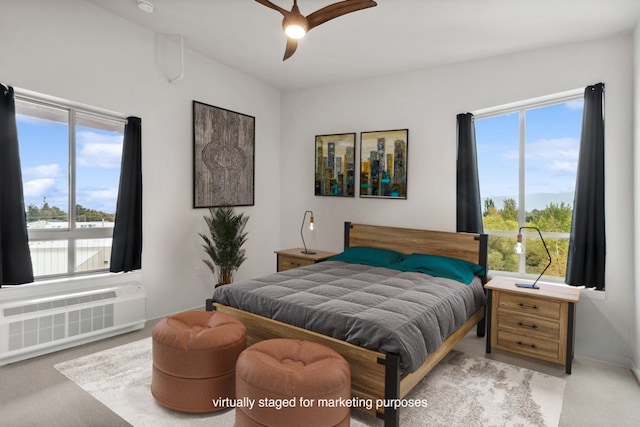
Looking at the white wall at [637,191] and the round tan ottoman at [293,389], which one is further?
the white wall at [637,191]

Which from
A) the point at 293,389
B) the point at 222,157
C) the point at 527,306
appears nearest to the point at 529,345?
the point at 527,306

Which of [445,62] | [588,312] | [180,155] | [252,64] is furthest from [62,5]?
[588,312]

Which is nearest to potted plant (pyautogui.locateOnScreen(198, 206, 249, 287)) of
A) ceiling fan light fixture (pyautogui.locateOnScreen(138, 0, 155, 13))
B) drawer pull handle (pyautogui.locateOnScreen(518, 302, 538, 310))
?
ceiling fan light fixture (pyautogui.locateOnScreen(138, 0, 155, 13))

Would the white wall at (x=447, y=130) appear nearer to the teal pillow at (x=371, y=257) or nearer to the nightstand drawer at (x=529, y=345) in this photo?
the teal pillow at (x=371, y=257)

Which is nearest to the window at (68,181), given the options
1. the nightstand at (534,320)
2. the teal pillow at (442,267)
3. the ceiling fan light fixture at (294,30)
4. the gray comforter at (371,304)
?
the gray comforter at (371,304)

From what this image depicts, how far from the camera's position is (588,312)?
3.37m

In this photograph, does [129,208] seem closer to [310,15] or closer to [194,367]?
[194,367]

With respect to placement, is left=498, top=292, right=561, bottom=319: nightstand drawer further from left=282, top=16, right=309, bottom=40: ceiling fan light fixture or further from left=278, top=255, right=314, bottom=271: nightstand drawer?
left=282, top=16, right=309, bottom=40: ceiling fan light fixture

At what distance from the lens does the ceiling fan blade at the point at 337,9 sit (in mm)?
2273

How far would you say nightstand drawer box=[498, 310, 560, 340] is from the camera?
2990 millimetres

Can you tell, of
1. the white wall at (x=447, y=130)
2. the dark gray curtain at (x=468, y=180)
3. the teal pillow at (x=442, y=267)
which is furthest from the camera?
the dark gray curtain at (x=468, y=180)

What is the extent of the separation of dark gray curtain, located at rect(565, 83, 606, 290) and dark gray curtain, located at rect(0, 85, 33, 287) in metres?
4.71

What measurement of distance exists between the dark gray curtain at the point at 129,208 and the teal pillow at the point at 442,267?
2.68 meters

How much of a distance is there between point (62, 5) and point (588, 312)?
5369 millimetres
